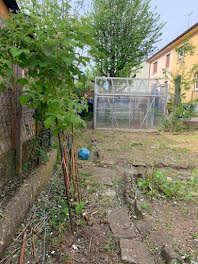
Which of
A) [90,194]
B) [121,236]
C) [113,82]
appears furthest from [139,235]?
[113,82]

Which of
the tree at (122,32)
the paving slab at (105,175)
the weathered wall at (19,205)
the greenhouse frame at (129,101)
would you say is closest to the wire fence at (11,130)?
the weathered wall at (19,205)

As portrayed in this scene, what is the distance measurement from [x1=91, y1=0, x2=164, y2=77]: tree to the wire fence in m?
10.2

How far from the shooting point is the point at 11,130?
227cm

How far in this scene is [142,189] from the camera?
280 centimetres

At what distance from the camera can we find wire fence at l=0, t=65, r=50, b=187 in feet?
6.82

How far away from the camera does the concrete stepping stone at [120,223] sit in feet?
6.17

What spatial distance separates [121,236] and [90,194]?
889mm

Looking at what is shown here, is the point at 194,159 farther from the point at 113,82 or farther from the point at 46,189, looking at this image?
the point at 113,82

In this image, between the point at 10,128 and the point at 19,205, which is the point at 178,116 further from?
the point at 19,205

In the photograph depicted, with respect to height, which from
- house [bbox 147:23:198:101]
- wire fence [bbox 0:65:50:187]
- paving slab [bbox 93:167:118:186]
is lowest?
paving slab [bbox 93:167:118:186]

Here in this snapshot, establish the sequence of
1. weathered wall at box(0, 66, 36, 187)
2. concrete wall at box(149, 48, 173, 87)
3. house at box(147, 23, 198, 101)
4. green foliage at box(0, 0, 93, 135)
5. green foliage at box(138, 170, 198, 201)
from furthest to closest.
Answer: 1. concrete wall at box(149, 48, 173, 87)
2. house at box(147, 23, 198, 101)
3. green foliage at box(138, 170, 198, 201)
4. weathered wall at box(0, 66, 36, 187)
5. green foliage at box(0, 0, 93, 135)

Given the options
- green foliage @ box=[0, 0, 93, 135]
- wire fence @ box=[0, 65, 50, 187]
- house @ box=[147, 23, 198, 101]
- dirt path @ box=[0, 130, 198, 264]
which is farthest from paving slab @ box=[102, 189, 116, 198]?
house @ box=[147, 23, 198, 101]

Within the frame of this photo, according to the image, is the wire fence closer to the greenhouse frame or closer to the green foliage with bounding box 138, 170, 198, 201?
the green foliage with bounding box 138, 170, 198, 201

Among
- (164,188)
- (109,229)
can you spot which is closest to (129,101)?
(164,188)
